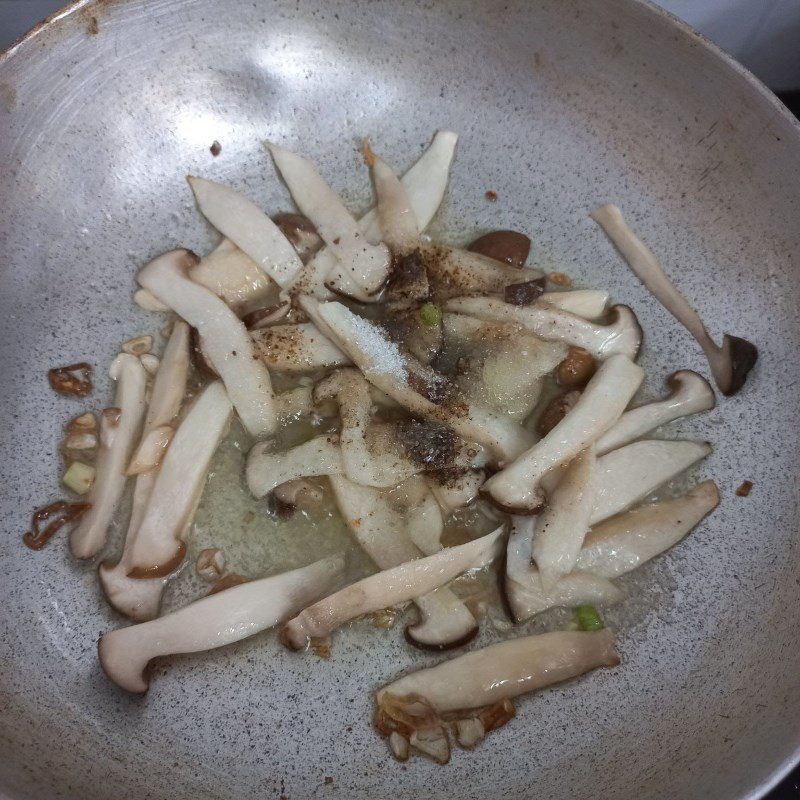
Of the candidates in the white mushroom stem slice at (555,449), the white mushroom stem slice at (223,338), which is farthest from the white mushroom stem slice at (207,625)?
the white mushroom stem slice at (555,449)

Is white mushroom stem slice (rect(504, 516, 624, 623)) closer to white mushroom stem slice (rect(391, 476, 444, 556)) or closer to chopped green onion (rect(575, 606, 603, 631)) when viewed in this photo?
chopped green onion (rect(575, 606, 603, 631))

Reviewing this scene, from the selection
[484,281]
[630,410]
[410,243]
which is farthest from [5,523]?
[630,410]

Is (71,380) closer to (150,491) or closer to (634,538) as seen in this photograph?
(150,491)

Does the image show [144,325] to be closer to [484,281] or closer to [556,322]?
[484,281]

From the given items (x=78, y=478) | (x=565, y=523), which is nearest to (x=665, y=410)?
(x=565, y=523)

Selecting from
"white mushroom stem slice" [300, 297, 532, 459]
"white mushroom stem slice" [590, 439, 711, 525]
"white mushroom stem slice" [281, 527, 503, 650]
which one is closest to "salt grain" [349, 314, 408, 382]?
"white mushroom stem slice" [300, 297, 532, 459]

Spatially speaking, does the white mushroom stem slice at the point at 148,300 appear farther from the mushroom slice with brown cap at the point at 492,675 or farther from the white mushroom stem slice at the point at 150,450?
the mushroom slice with brown cap at the point at 492,675
